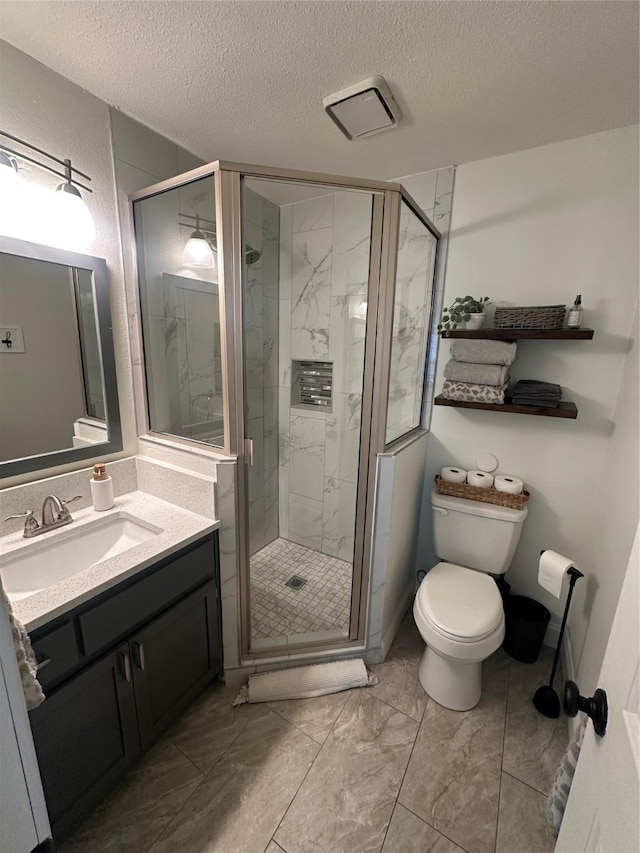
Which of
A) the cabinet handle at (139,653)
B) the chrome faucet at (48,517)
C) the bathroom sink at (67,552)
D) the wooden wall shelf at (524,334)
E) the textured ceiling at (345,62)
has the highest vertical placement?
the textured ceiling at (345,62)

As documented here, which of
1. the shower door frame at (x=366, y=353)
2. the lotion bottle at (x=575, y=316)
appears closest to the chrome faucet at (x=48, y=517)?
the shower door frame at (x=366, y=353)

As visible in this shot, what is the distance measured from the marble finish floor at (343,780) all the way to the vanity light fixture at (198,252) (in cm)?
190

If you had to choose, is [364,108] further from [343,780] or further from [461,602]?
[343,780]

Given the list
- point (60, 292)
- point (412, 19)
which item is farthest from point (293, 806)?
point (412, 19)

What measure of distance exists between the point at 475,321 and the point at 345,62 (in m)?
1.10

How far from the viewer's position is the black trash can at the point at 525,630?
1.72 meters

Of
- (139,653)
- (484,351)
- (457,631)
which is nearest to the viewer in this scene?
(139,653)

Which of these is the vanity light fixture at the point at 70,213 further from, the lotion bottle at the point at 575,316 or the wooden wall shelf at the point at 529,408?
the lotion bottle at the point at 575,316

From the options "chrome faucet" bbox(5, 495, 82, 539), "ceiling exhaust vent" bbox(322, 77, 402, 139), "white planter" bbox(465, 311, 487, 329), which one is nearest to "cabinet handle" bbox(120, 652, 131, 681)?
"chrome faucet" bbox(5, 495, 82, 539)

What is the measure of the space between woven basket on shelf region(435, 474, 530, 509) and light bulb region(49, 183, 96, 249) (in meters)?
1.91

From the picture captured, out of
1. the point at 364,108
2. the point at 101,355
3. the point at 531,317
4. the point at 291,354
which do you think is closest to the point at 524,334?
the point at 531,317

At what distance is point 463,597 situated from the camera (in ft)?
→ 5.05

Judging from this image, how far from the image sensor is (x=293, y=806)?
1178 millimetres

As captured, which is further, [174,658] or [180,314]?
[180,314]
